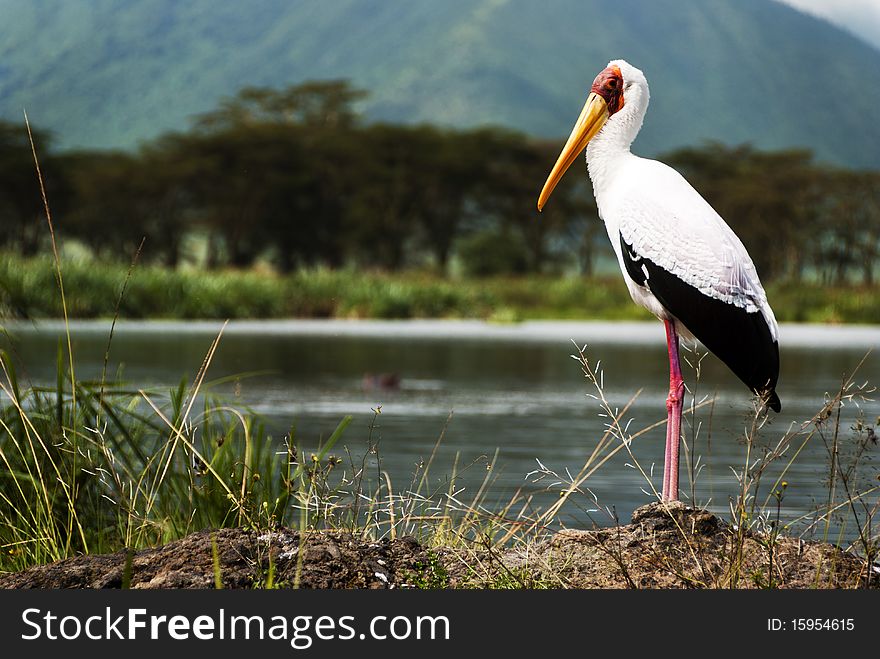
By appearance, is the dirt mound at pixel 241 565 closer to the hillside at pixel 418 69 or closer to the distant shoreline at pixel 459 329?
the distant shoreline at pixel 459 329

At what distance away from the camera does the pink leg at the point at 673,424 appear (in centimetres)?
506

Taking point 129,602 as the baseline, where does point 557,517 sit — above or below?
below

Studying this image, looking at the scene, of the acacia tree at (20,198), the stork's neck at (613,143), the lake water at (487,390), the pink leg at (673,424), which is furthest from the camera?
the acacia tree at (20,198)

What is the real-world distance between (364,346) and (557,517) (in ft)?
54.7

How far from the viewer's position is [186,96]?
17275cm

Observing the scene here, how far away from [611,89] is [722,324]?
0.98 metres

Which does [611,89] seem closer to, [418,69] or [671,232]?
[671,232]

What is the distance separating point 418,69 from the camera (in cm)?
18862

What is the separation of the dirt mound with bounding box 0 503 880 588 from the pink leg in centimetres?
32

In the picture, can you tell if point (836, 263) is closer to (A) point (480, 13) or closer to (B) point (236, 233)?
(B) point (236, 233)

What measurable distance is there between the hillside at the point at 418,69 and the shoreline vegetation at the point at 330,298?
430 ft

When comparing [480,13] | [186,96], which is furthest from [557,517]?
[480,13]

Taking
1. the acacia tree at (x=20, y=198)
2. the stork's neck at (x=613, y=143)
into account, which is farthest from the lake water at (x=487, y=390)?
the acacia tree at (x=20, y=198)

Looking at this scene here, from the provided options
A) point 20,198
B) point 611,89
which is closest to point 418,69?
point 20,198
